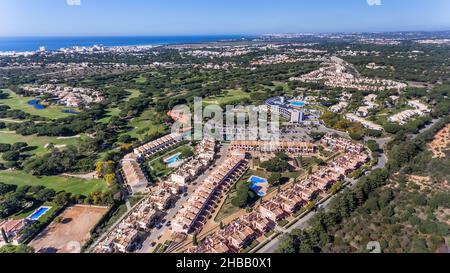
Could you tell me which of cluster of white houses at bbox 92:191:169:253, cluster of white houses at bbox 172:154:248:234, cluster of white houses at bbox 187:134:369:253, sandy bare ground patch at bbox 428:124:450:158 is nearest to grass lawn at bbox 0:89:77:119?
cluster of white houses at bbox 92:191:169:253

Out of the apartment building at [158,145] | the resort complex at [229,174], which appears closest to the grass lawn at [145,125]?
the resort complex at [229,174]

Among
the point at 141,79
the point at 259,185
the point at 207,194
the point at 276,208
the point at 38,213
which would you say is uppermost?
the point at 141,79

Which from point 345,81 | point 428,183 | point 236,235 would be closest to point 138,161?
point 236,235

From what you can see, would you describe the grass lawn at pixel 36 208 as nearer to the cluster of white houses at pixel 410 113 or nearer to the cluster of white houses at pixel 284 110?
the cluster of white houses at pixel 284 110

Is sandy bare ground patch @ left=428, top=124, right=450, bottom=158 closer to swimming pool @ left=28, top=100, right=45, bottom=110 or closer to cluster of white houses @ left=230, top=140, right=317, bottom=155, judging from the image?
cluster of white houses @ left=230, top=140, right=317, bottom=155

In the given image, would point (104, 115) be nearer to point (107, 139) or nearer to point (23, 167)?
Result: point (107, 139)

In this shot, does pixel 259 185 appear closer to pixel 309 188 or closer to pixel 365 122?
pixel 309 188

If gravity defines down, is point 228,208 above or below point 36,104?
below

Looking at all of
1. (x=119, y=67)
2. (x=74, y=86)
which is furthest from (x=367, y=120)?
(x=119, y=67)
